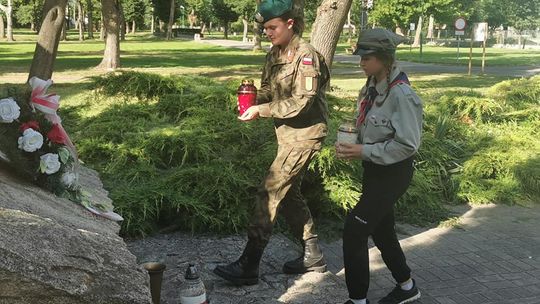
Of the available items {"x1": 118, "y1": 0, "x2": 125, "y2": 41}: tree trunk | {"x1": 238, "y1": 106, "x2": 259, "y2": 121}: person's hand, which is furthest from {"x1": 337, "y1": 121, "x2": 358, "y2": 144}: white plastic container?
{"x1": 118, "y1": 0, "x2": 125, "y2": 41}: tree trunk

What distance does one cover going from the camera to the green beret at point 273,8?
3.48m

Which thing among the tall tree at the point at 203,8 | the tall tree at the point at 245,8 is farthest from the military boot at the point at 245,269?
the tall tree at the point at 203,8

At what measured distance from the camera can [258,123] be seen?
6879 mm

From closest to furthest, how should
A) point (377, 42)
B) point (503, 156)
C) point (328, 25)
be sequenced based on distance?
1. point (377, 42)
2. point (503, 156)
3. point (328, 25)

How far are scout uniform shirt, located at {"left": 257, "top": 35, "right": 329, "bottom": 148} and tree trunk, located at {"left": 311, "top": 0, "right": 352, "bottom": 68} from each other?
7112 mm

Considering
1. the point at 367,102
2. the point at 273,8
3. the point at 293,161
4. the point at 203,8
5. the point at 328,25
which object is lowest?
the point at 293,161

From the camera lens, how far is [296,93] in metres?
3.59

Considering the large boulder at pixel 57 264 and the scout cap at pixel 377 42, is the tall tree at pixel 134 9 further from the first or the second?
the large boulder at pixel 57 264

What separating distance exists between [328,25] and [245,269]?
7.82 m

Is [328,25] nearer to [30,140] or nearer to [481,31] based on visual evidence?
[30,140]

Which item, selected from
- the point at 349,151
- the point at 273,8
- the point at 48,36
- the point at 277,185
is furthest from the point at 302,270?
the point at 48,36

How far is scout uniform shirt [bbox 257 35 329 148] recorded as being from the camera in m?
3.56

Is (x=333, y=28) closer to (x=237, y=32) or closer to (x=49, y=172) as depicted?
(x=49, y=172)

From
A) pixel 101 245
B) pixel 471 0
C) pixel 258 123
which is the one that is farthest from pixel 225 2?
pixel 101 245
